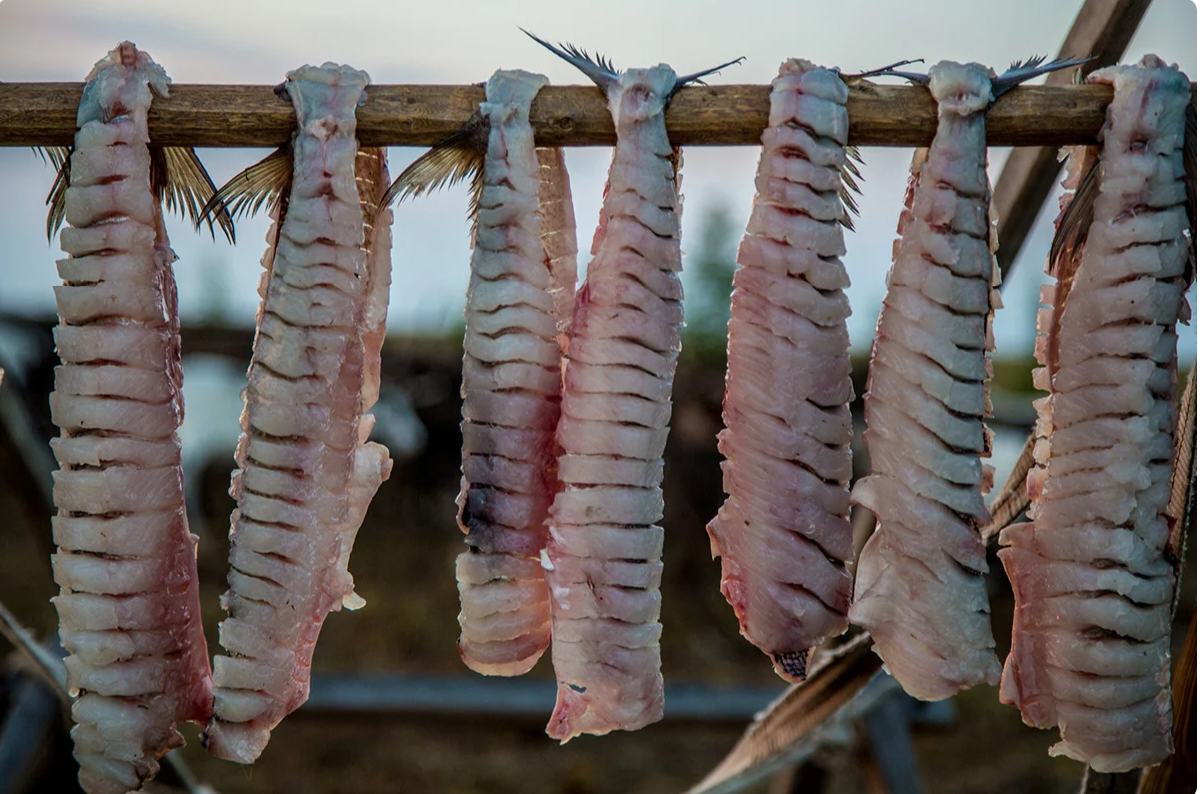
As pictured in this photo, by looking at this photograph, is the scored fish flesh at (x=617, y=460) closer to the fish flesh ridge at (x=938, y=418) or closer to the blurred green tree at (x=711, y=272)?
the fish flesh ridge at (x=938, y=418)

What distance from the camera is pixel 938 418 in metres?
2.11

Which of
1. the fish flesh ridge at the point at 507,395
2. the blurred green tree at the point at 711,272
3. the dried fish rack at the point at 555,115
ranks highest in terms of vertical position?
the dried fish rack at the point at 555,115

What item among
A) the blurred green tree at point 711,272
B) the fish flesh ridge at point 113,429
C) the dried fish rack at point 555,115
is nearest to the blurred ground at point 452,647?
the blurred green tree at point 711,272

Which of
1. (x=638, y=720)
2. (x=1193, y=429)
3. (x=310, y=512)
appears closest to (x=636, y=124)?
(x=310, y=512)

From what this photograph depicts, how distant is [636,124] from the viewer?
6.82ft

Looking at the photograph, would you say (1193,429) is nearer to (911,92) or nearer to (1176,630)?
(911,92)

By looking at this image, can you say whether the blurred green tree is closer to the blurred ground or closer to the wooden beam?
the blurred ground

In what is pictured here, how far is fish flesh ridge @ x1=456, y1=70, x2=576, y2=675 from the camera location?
2.12 meters

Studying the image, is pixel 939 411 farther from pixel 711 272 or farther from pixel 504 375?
pixel 711 272

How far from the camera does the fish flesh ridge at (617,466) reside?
2.12 m

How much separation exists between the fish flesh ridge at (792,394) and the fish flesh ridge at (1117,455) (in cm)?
43

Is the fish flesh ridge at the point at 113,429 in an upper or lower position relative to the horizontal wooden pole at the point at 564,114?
lower

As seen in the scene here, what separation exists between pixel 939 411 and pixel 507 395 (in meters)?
0.85

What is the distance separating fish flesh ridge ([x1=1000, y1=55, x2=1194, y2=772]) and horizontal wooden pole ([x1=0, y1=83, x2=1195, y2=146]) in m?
0.11
